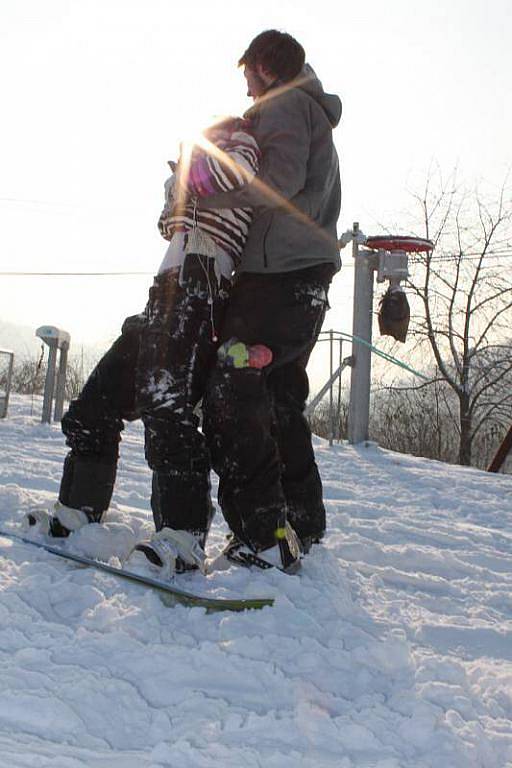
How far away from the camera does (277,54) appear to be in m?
2.25

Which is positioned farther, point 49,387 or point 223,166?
point 49,387

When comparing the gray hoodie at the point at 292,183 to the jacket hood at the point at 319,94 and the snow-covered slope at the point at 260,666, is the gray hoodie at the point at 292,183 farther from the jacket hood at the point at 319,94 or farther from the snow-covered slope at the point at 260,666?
the snow-covered slope at the point at 260,666

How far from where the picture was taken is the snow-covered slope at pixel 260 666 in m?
1.17

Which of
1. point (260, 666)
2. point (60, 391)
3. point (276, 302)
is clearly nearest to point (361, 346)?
point (60, 391)

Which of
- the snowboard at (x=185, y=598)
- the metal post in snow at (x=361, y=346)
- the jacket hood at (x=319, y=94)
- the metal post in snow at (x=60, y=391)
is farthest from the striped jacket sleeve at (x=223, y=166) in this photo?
the metal post in snow at (x=361, y=346)

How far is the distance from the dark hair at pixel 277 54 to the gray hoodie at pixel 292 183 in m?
0.04

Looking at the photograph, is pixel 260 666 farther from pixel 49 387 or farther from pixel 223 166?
pixel 49 387

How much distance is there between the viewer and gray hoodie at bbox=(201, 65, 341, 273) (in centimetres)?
209

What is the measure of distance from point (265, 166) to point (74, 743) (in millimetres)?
1559

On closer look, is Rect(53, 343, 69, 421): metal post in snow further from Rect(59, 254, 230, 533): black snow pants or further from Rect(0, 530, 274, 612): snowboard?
Rect(0, 530, 274, 612): snowboard

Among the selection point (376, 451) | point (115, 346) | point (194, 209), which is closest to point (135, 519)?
point (115, 346)

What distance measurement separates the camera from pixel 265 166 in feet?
6.87

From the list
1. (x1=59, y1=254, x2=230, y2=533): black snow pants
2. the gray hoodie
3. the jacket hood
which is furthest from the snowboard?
the jacket hood

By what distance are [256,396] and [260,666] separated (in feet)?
2.62
